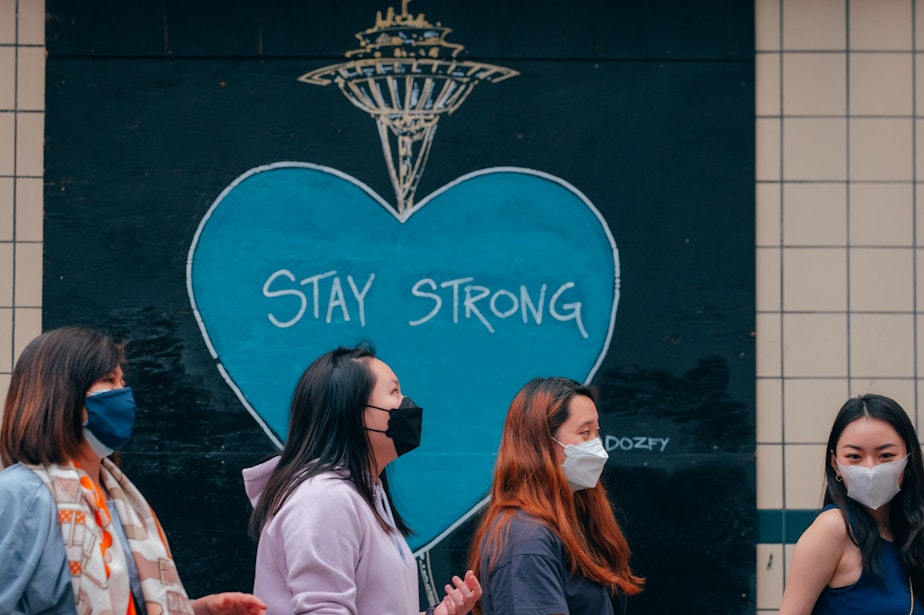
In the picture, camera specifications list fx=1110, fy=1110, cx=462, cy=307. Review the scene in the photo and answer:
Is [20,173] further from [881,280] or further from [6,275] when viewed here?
[881,280]

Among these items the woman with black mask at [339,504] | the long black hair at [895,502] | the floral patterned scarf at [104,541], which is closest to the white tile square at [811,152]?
the long black hair at [895,502]

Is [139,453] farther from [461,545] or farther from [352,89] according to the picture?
[352,89]

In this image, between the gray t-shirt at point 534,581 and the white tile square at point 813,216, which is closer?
the gray t-shirt at point 534,581

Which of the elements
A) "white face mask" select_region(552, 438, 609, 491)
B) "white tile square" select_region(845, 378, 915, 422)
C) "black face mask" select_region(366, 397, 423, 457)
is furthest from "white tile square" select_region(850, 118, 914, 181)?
"black face mask" select_region(366, 397, 423, 457)

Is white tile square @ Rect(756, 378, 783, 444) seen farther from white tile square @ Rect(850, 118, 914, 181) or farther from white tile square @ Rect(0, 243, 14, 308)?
white tile square @ Rect(0, 243, 14, 308)

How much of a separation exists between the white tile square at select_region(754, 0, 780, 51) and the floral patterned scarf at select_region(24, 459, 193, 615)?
3803 millimetres

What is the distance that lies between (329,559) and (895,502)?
5.96 ft

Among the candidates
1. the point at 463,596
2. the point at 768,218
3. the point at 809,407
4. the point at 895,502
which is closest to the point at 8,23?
the point at 768,218

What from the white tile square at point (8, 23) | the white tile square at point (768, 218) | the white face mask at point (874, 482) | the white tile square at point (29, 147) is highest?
the white tile square at point (8, 23)

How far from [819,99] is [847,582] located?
2841mm

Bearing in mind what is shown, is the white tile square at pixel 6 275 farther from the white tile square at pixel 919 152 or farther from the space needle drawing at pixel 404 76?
the white tile square at pixel 919 152

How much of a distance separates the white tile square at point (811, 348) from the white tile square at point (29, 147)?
3.64 meters

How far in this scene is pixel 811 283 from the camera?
17.4 ft

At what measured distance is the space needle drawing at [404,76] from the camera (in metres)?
5.32
